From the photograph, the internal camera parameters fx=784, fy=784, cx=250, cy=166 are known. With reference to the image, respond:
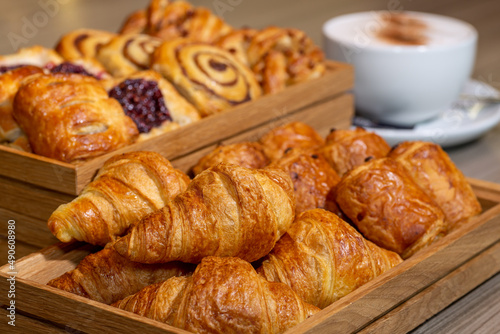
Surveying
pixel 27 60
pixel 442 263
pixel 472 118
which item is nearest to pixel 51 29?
pixel 27 60

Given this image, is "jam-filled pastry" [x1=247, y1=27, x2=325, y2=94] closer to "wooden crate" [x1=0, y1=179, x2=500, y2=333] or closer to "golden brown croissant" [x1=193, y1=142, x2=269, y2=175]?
"golden brown croissant" [x1=193, y1=142, x2=269, y2=175]

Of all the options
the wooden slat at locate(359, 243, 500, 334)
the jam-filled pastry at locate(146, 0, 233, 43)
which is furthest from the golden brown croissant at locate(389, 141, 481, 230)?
the jam-filled pastry at locate(146, 0, 233, 43)

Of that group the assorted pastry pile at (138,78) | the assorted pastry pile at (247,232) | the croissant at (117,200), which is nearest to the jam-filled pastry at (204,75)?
the assorted pastry pile at (138,78)

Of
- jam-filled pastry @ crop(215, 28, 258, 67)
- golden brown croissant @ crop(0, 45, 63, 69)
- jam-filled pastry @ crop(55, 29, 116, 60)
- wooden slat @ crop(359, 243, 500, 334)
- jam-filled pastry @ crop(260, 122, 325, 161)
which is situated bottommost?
wooden slat @ crop(359, 243, 500, 334)

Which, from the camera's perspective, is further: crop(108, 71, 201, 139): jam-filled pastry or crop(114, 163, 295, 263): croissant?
crop(108, 71, 201, 139): jam-filled pastry

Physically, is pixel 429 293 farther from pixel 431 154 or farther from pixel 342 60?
pixel 342 60

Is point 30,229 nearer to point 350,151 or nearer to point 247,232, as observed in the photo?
point 247,232
